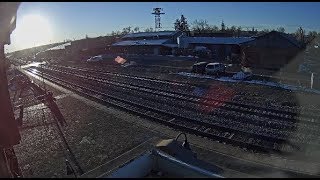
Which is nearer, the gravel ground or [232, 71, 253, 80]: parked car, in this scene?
the gravel ground

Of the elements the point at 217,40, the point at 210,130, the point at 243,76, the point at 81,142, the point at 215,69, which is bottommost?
the point at 81,142

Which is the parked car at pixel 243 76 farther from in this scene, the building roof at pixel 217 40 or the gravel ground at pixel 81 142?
the building roof at pixel 217 40

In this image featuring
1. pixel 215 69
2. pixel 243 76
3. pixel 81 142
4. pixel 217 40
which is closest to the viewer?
pixel 81 142

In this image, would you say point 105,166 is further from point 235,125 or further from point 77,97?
point 77,97

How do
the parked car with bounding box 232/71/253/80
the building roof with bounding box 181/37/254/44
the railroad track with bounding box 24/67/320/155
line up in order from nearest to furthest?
the railroad track with bounding box 24/67/320/155 → the parked car with bounding box 232/71/253/80 → the building roof with bounding box 181/37/254/44

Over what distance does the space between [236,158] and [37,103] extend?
19.8m

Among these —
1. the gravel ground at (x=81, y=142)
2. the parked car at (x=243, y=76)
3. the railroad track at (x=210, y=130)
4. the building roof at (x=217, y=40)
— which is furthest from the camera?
the building roof at (x=217, y=40)

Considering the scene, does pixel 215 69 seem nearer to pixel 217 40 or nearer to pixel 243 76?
pixel 243 76

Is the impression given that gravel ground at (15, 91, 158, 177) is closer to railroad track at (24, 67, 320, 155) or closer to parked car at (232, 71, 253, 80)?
railroad track at (24, 67, 320, 155)

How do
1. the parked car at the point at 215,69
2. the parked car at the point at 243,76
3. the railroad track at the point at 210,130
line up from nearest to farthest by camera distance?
the railroad track at the point at 210,130 < the parked car at the point at 243,76 < the parked car at the point at 215,69

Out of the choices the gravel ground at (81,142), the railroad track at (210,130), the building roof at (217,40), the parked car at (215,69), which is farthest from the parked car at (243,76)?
the building roof at (217,40)

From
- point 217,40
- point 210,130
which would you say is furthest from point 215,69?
point 217,40

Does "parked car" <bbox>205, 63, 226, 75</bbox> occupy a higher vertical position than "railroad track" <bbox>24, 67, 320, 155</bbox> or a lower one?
higher

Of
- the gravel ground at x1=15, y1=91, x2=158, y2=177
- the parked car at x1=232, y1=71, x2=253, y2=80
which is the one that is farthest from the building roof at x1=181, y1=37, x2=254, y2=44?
the gravel ground at x1=15, y1=91, x2=158, y2=177
